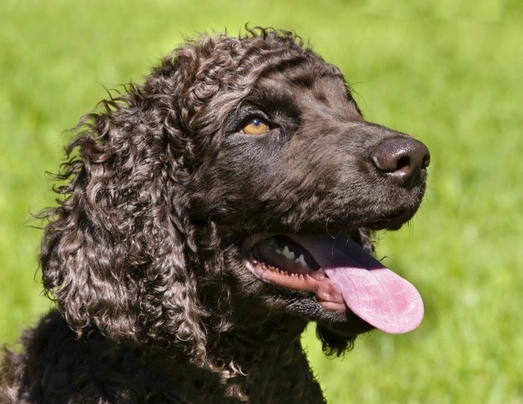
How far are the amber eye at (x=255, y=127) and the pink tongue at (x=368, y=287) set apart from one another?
1.54 feet

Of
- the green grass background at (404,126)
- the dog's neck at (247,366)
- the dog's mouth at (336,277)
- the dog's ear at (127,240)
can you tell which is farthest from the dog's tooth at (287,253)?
the green grass background at (404,126)

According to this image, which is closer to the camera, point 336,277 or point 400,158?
point 400,158

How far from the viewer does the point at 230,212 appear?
150 inches

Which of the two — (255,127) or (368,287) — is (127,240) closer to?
(255,127)

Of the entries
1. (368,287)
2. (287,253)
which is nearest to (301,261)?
(287,253)

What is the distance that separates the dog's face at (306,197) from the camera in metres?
3.64

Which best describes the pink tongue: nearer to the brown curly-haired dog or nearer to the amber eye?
the brown curly-haired dog

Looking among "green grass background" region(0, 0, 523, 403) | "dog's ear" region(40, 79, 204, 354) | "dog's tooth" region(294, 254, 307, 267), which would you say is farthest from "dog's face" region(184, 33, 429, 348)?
"green grass background" region(0, 0, 523, 403)

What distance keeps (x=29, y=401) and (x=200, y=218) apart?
1129mm

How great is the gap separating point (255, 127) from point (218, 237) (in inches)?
18.8

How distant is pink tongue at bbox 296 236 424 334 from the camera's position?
146 inches

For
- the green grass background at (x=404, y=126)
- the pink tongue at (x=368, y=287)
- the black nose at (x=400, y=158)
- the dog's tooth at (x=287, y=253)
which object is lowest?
the green grass background at (x=404, y=126)

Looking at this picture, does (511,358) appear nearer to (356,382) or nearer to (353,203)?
(356,382)

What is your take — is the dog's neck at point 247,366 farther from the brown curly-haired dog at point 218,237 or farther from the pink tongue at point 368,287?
the pink tongue at point 368,287
